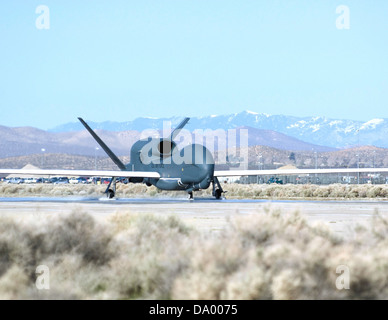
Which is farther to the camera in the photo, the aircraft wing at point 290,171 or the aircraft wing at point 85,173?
the aircraft wing at point 85,173

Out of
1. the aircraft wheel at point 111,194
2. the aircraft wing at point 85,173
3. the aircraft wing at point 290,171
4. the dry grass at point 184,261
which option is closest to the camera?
the dry grass at point 184,261

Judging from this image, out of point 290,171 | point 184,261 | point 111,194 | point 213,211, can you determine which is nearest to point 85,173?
point 111,194

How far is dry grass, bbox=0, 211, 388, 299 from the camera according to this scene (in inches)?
348

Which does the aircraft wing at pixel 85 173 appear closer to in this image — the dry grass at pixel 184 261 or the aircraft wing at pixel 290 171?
the aircraft wing at pixel 290 171

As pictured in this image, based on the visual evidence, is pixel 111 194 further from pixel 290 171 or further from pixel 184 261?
pixel 184 261

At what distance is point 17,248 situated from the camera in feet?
38.0

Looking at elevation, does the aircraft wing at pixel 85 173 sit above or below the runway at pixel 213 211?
above

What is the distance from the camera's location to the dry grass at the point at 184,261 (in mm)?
8852

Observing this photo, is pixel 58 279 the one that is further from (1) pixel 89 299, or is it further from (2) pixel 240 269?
(2) pixel 240 269

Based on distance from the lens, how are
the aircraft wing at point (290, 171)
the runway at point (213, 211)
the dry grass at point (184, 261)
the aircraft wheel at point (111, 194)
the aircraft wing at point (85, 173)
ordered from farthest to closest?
the aircraft wheel at point (111, 194), the aircraft wing at point (85, 173), the aircraft wing at point (290, 171), the runway at point (213, 211), the dry grass at point (184, 261)

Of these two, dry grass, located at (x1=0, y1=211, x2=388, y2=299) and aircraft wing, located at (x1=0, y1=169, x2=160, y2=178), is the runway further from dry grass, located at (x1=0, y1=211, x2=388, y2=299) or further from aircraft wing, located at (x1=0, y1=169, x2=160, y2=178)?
aircraft wing, located at (x1=0, y1=169, x2=160, y2=178)

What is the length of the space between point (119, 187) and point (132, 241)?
2299 inches

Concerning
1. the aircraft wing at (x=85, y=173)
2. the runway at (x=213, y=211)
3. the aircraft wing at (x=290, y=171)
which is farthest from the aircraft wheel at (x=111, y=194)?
the runway at (x=213, y=211)

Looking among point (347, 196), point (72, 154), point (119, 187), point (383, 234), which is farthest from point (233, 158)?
point (383, 234)
